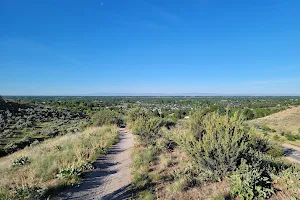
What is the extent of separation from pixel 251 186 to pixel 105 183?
4459 mm

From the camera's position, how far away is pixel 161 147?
10.9m

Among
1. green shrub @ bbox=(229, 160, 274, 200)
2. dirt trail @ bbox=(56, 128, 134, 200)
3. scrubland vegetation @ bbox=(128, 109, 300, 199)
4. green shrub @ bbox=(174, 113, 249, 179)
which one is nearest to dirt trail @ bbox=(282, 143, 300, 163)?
scrubland vegetation @ bbox=(128, 109, 300, 199)

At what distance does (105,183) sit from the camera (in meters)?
6.74

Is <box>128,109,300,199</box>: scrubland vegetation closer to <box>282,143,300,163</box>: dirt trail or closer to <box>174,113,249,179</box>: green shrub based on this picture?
<box>174,113,249,179</box>: green shrub

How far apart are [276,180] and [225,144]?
158 centimetres

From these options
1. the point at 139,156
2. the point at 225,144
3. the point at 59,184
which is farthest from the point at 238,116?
the point at 59,184

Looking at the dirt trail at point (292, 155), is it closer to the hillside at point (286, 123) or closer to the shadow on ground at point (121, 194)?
the hillside at point (286, 123)

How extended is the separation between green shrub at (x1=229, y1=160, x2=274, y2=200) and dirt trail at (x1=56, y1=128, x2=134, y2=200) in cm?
291

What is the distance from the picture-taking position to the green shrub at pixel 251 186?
192 inches

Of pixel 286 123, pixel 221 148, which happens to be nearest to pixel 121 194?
pixel 221 148

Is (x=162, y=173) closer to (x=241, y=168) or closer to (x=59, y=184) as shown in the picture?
(x=241, y=168)

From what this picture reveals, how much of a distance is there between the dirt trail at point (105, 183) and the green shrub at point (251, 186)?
2913 mm

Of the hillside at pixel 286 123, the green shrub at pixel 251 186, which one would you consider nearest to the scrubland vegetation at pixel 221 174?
the green shrub at pixel 251 186

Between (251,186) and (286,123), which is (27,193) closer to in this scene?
(251,186)
